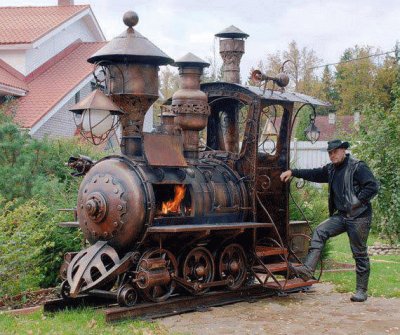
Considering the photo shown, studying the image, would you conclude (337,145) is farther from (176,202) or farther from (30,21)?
(30,21)

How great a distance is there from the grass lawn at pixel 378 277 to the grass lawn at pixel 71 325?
3.82 metres

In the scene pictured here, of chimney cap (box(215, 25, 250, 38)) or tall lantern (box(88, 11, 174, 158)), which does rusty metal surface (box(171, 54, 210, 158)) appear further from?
chimney cap (box(215, 25, 250, 38))

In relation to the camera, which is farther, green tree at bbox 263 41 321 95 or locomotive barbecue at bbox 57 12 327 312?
green tree at bbox 263 41 321 95

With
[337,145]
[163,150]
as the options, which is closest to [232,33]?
[337,145]

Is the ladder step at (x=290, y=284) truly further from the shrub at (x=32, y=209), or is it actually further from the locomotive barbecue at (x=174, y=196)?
the shrub at (x=32, y=209)

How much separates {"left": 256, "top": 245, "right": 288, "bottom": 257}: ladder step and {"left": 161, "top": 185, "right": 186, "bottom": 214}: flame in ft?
4.95

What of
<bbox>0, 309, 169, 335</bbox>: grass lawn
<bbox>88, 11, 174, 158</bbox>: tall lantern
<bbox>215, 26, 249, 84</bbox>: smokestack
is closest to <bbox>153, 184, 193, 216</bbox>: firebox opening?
<bbox>88, 11, 174, 158</bbox>: tall lantern

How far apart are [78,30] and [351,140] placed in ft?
36.4

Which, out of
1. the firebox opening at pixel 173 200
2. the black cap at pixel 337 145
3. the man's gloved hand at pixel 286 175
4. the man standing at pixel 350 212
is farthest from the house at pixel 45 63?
the man standing at pixel 350 212

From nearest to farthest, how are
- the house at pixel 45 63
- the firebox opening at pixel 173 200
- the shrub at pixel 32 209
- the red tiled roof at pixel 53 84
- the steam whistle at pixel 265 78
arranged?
the firebox opening at pixel 173 200
the shrub at pixel 32 209
the steam whistle at pixel 265 78
the red tiled roof at pixel 53 84
the house at pixel 45 63

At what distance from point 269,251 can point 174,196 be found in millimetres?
1780

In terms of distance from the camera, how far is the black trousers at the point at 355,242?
30.0 ft

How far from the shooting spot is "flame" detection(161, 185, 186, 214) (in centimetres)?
852

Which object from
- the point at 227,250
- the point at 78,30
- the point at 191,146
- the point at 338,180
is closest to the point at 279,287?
the point at 227,250
